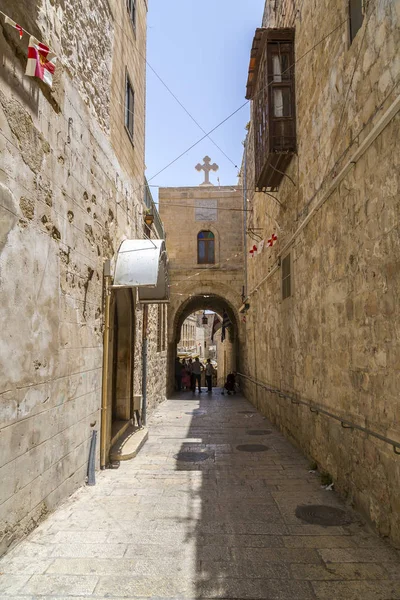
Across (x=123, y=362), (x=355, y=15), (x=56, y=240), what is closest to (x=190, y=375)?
(x=123, y=362)

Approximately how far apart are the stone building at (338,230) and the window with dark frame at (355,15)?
2 centimetres

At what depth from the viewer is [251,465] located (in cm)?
688

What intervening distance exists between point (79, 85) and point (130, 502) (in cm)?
516

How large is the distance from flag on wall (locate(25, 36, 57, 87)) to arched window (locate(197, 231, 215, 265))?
16621mm

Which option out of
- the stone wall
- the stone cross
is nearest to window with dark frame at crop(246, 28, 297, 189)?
the stone wall

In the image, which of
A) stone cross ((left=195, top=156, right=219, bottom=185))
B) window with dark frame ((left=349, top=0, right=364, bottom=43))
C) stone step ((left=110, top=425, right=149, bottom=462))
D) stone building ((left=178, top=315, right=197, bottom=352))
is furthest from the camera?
stone building ((left=178, top=315, right=197, bottom=352))

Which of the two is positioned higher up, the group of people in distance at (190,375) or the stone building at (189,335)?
the stone building at (189,335)

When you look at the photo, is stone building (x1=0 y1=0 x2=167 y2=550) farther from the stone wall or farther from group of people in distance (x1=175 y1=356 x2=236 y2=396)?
group of people in distance (x1=175 y1=356 x2=236 y2=396)

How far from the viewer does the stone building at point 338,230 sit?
4141mm

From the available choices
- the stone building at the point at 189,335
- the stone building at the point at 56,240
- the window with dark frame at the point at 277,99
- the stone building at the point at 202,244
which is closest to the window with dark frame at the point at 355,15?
the window with dark frame at the point at 277,99

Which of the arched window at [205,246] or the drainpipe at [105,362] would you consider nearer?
the drainpipe at [105,362]

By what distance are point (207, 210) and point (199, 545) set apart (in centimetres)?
1805

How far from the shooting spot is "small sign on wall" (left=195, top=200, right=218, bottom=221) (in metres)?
20.8

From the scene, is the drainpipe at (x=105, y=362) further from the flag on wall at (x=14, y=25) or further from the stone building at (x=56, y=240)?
the flag on wall at (x=14, y=25)
